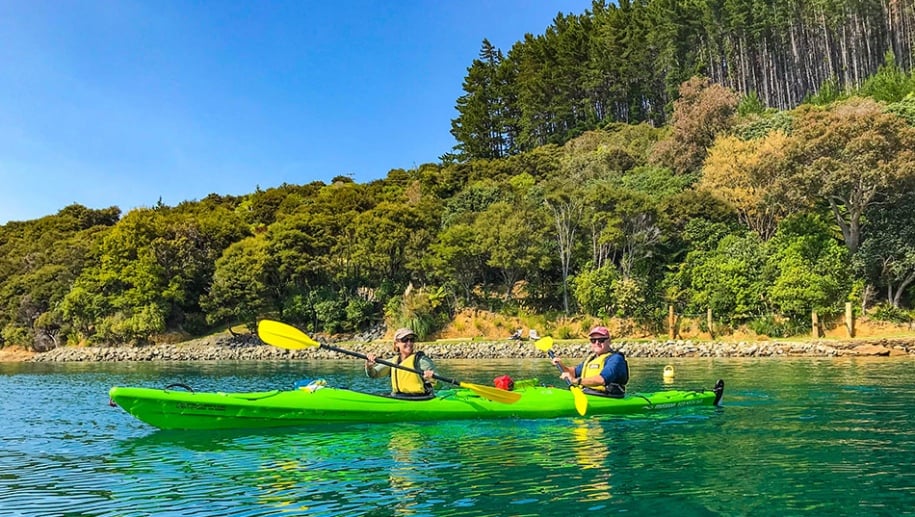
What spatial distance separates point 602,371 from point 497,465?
13.5ft

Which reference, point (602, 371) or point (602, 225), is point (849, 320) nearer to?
point (602, 225)

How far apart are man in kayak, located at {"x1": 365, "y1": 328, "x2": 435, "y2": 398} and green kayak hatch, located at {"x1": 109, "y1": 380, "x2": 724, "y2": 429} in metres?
0.26

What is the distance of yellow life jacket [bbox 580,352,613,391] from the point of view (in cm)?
1158

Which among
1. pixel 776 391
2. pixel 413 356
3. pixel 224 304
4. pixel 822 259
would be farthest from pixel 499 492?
pixel 224 304

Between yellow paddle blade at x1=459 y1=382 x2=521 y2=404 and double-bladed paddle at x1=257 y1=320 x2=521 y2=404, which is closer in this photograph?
double-bladed paddle at x1=257 y1=320 x2=521 y2=404

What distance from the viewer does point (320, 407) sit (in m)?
10.6

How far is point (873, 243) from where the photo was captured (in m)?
29.8

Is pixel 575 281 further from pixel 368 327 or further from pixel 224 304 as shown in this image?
pixel 224 304

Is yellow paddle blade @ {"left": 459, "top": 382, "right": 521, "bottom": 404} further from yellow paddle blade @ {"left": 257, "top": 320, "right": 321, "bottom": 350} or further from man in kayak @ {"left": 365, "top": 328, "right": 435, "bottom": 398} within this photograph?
yellow paddle blade @ {"left": 257, "top": 320, "right": 321, "bottom": 350}

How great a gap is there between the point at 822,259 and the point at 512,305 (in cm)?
1631

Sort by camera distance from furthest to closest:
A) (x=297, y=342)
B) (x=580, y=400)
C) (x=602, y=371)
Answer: (x=602, y=371), (x=297, y=342), (x=580, y=400)

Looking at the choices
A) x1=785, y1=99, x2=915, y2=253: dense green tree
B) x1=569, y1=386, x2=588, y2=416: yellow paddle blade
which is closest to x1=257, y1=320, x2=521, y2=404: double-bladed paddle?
x1=569, y1=386, x2=588, y2=416: yellow paddle blade

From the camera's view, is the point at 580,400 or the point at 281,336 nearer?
the point at 580,400

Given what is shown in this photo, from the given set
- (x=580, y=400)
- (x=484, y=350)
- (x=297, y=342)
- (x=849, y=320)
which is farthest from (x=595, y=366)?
(x=849, y=320)
